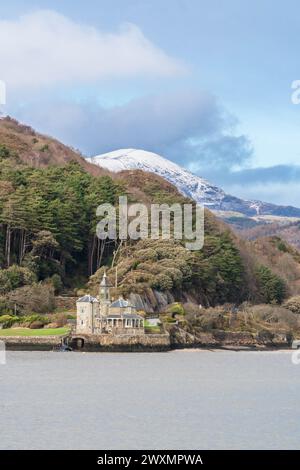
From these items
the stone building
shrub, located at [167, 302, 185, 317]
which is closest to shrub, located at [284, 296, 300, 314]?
shrub, located at [167, 302, 185, 317]

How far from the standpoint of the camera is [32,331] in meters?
81.3

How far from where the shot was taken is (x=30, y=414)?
145ft

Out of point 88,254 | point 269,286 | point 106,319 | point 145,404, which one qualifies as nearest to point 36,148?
point 88,254

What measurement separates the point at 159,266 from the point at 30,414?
54.0 metres

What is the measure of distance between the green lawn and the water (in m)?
6.23

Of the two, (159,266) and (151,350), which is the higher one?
(159,266)

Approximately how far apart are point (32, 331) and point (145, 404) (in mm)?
34515

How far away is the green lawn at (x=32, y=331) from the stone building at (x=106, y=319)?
1.58 meters

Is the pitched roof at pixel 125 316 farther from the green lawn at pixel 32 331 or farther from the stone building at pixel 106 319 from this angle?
the green lawn at pixel 32 331

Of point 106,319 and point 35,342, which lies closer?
point 35,342

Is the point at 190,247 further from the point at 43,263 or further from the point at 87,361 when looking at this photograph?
the point at 87,361

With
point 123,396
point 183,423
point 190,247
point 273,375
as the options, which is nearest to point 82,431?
point 183,423

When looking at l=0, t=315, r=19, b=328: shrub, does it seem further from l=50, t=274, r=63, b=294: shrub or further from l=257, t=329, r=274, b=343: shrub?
l=257, t=329, r=274, b=343: shrub

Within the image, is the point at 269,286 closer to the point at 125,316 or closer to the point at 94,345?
the point at 125,316
